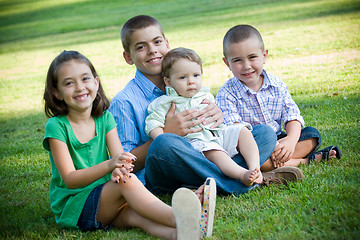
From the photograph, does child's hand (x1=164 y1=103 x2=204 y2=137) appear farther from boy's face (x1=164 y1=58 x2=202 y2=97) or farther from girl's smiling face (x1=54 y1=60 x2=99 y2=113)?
girl's smiling face (x1=54 y1=60 x2=99 y2=113)

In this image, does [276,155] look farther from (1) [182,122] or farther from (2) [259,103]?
(1) [182,122]

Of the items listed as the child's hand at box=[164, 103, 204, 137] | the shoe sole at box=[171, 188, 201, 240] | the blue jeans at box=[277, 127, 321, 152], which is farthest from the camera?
the blue jeans at box=[277, 127, 321, 152]

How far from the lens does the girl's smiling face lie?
3.10m

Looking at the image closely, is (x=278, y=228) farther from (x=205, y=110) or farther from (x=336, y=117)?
(x=336, y=117)

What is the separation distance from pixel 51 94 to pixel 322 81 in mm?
5242

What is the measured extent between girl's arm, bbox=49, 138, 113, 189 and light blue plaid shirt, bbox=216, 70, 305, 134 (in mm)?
1380

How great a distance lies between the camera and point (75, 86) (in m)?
3.11

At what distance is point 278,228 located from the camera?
2648 millimetres

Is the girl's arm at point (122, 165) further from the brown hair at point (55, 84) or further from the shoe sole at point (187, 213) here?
the brown hair at point (55, 84)

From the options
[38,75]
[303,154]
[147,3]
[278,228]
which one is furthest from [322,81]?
[147,3]

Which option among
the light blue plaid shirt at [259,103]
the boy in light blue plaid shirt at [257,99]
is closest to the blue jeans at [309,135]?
the boy in light blue plaid shirt at [257,99]

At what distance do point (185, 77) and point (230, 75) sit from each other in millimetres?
5484

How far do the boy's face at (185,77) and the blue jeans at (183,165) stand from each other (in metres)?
0.49

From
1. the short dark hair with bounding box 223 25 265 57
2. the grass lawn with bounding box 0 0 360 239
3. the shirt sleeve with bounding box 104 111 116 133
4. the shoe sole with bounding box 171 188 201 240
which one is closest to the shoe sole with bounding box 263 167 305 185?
the grass lawn with bounding box 0 0 360 239
